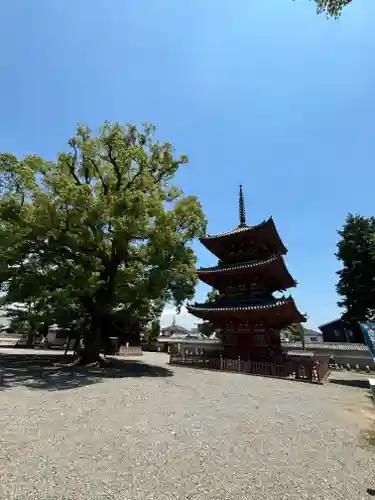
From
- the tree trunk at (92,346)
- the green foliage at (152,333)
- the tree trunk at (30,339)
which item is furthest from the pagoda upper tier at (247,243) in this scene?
the tree trunk at (30,339)

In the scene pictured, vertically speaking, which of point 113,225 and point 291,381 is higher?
point 113,225

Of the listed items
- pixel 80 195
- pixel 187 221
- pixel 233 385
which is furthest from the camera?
pixel 187 221

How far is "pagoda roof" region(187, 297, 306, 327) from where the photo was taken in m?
16.9

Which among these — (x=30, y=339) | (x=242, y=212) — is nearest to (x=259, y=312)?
(x=242, y=212)

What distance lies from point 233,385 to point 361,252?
26.5 m

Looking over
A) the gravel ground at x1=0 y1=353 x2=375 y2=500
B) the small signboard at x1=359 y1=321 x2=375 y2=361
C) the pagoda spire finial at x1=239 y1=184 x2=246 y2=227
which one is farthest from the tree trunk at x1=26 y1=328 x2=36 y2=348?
the small signboard at x1=359 y1=321 x2=375 y2=361

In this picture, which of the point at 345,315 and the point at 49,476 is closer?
the point at 49,476

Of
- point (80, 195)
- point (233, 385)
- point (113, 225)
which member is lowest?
point (233, 385)

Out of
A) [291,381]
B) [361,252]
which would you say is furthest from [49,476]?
[361,252]

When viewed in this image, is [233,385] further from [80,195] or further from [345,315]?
[345,315]

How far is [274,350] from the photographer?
62.0 ft

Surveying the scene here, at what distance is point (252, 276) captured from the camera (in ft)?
63.8

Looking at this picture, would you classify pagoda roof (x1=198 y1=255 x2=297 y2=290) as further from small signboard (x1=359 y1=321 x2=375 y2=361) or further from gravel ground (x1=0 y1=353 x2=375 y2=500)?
small signboard (x1=359 y1=321 x2=375 y2=361)

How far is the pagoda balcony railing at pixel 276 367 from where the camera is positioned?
585 inches
